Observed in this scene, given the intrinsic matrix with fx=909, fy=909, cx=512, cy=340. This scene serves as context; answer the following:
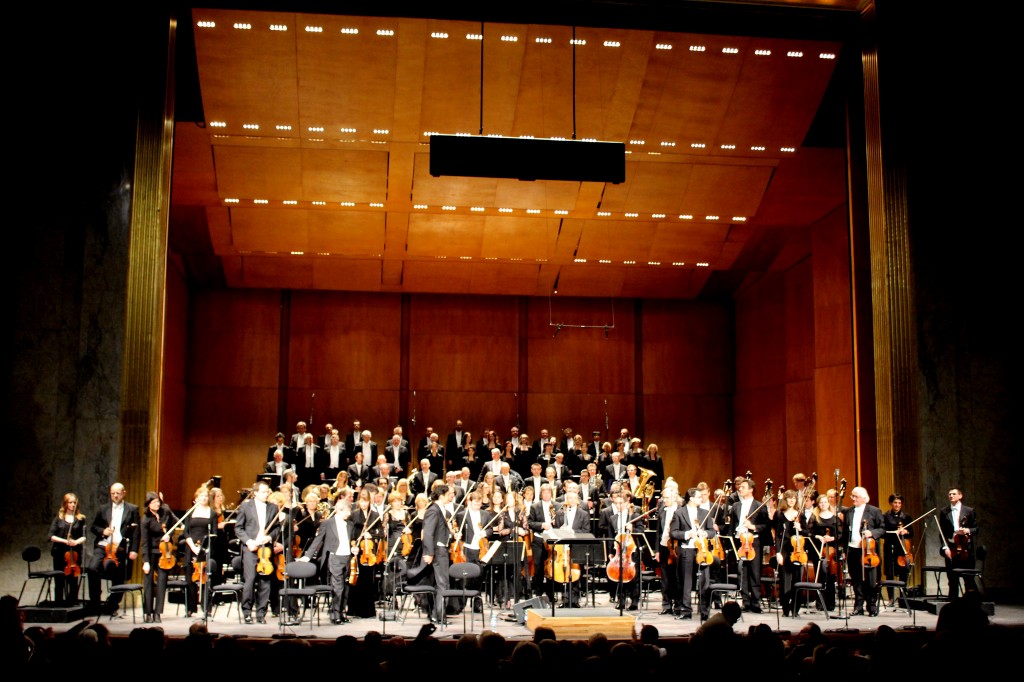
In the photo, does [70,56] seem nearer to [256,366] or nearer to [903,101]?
[256,366]

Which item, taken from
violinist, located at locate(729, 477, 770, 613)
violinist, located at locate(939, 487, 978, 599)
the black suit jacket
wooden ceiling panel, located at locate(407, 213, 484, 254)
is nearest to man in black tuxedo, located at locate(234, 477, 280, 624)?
the black suit jacket

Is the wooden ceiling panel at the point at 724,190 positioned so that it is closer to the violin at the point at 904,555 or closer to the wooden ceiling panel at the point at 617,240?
the wooden ceiling panel at the point at 617,240

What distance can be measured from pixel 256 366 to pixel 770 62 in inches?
431

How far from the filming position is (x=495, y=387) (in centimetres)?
1838

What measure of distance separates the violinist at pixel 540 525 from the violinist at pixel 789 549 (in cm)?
248

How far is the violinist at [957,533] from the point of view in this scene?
9.65m

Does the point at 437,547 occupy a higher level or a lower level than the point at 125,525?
lower

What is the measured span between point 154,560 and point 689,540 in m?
5.47

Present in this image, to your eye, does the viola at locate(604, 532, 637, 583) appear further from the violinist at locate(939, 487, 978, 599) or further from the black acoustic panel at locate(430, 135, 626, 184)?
the black acoustic panel at locate(430, 135, 626, 184)

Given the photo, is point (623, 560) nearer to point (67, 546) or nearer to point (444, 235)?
point (67, 546)

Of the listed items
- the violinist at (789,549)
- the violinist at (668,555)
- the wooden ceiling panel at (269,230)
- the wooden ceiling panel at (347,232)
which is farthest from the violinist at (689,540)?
the wooden ceiling panel at (269,230)

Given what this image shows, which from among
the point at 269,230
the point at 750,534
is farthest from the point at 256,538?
the point at 269,230

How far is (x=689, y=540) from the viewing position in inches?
373

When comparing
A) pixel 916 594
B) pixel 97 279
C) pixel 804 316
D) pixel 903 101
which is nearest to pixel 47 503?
pixel 97 279
